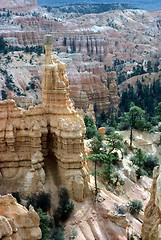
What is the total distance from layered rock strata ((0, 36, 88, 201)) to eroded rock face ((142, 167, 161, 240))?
17.8ft

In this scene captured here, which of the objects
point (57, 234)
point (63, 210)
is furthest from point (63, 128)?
point (57, 234)

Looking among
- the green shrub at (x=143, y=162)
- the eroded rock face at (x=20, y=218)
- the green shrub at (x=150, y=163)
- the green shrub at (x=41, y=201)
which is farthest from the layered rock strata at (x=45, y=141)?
the green shrub at (x=150, y=163)

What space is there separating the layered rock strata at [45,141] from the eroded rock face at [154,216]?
17.8 feet

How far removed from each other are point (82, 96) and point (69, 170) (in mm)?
57010

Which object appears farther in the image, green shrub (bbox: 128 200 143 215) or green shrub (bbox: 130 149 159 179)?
green shrub (bbox: 130 149 159 179)

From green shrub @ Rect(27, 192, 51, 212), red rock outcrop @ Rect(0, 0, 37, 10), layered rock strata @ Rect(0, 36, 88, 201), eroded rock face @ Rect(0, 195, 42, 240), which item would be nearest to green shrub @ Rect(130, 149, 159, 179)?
layered rock strata @ Rect(0, 36, 88, 201)

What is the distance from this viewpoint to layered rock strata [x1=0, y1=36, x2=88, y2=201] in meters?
22.3

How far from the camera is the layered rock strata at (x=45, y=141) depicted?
22.3 metres

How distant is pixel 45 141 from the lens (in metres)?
23.8

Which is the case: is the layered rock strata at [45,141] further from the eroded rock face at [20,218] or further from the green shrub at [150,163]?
the green shrub at [150,163]

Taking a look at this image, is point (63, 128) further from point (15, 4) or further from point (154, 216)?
point (15, 4)

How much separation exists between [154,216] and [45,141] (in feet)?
31.8

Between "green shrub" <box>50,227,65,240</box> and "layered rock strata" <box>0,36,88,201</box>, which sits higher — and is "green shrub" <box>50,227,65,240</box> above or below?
below

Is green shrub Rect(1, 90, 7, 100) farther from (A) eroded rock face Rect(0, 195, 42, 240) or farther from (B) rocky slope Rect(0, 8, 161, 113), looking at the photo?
(A) eroded rock face Rect(0, 195, 42, 240)
